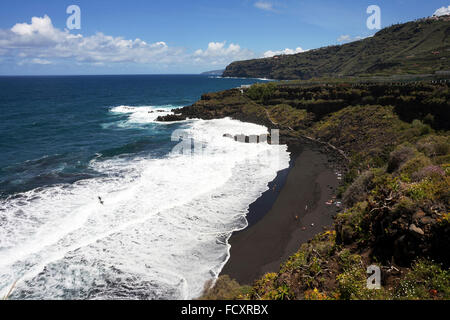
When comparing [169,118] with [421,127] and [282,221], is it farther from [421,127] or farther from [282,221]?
[421,127]

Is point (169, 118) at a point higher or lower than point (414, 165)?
higher

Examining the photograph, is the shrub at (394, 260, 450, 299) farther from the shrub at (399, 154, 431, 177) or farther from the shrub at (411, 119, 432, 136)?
the shrub at (411, 119, 432, 136)

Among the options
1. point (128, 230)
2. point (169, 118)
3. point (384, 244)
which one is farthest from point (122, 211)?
point (169, 118)


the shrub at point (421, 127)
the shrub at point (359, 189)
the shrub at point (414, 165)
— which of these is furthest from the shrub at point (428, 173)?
the shrub at point (421, 127)

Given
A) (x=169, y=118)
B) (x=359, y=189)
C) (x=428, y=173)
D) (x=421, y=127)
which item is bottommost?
(x=359, y=189)

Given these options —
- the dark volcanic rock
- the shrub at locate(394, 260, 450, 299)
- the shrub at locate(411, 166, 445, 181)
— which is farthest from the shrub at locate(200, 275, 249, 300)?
the dark volcanic rock

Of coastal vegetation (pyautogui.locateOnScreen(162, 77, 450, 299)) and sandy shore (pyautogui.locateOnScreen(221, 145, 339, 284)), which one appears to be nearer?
coastal vegetation (pyautogui.locateOnScreen(162, 77, 450, 299))

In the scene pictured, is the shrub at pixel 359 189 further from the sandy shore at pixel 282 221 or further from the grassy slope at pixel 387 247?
the sandy shore at pixel 282 221
